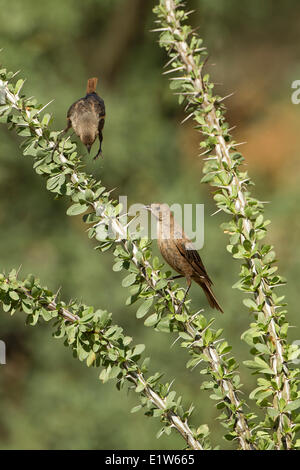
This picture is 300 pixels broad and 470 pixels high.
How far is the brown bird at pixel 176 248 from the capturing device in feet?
11.4

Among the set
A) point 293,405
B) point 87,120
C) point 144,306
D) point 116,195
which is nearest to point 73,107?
point 87,120

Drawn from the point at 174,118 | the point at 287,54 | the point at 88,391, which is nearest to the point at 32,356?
the point at 88,391

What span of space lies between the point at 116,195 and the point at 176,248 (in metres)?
5.87

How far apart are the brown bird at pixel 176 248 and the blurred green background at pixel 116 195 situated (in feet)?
12.1

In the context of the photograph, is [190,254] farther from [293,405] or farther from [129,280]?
[293,405]

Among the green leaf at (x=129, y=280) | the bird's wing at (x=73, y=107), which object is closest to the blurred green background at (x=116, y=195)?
the bird's wing at (x=73, y=107)

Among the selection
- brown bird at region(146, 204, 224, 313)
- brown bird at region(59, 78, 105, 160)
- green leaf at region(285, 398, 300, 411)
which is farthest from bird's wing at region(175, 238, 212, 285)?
green leaf at region(285, 398, 300, 411)

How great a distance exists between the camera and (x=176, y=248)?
3.54 meters

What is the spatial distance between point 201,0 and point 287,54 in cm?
841

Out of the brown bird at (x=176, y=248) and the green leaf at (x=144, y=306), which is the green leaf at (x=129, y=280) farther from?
the brown bird at (x=176, y=248)

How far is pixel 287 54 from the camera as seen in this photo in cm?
1689

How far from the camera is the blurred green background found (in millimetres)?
7754

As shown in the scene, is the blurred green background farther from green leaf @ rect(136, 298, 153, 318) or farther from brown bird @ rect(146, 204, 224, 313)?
green leaf @ rect(136, 298, 153, 318)

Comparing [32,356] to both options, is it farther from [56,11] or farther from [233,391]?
[233,391]
